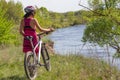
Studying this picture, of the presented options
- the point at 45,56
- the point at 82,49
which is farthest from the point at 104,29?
the point at 45,56

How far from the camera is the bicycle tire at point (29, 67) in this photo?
336 inches

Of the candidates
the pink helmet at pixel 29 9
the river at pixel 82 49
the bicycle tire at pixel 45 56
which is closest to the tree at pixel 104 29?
the river at pixel 82 49

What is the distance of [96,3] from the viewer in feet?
77.8

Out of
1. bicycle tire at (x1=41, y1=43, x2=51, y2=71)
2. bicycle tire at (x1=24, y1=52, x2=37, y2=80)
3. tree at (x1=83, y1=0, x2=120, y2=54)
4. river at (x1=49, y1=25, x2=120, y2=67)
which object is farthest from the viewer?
tree at (x1=83, y1=0, x2=120, y2=54)

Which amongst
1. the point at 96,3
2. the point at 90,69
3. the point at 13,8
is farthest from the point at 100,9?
the point at 13,8

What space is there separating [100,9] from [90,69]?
12.1 meters

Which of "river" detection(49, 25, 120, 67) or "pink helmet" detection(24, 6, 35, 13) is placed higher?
"pink helmet" detection(24, 6, 35, 13)

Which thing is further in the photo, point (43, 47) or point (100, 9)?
point (100, 9)

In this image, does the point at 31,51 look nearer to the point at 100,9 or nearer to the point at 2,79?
the point at 2,79

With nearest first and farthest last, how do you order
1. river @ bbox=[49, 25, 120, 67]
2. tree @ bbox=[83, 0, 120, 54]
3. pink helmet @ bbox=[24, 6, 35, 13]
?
pink helmet @ bbox=[24, 6, 35, 13] → river @ bbox=[49, 25, 120, 67] → tree @ bbox=[83, 0, 120, 54]

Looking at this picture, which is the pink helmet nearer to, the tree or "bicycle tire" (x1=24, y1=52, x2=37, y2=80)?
"bicycle tire" (x1=24, y1=52, x2=37, y2=80)

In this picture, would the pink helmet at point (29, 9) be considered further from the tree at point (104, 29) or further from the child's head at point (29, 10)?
the tree at point (104, 29)

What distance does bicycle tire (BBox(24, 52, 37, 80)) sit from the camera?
855 cm

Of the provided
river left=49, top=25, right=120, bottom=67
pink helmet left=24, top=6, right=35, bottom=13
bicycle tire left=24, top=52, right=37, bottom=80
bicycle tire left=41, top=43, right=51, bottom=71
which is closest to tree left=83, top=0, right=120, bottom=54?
river left=49, top=25, right=120, bottom=67
